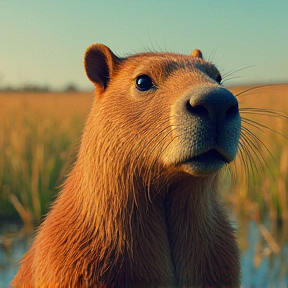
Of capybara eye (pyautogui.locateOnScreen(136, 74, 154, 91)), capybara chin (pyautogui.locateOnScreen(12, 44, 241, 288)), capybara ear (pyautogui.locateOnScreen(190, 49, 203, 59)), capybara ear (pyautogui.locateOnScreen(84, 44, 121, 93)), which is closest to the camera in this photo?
capybara chin (pyautogui.locateOnScreen(12, 44, 241, 288))

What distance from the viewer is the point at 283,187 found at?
19.3 ft

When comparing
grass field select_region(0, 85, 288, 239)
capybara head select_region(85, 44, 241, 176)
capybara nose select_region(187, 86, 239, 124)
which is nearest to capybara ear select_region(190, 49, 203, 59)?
capybara head select_region(85, 44, 241, 176)

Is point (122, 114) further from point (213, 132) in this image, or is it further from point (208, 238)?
point (208, 238)

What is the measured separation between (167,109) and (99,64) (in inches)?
29.3

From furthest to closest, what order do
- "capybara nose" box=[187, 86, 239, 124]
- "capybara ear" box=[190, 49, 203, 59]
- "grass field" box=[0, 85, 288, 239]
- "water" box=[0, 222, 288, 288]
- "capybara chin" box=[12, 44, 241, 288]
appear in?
"grass field" box=[0, 85, 288, 239] → "water" box=[0, 222, 288, 288] → "capybara ear" box=[190, 49, 203, 59] → "capybara chin" box=[12, 44, 241, 288] → "capybara nose" box=[187, 86, 239, 124]

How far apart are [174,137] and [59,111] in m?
9.57

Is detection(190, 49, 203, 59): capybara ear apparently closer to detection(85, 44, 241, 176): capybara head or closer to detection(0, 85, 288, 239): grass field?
detection(85, 44, 241, 176): capybara head

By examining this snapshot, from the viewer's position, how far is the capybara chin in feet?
9.51

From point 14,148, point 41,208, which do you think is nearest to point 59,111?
point 14,148

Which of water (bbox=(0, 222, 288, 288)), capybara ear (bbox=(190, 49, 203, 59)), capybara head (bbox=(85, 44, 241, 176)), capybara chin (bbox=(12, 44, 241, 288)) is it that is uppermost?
capybara ear (bbox=(190, 49, 203, 59))

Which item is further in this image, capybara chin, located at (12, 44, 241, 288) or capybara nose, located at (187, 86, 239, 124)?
capybara chin, located at (12, 44, 241, 288)

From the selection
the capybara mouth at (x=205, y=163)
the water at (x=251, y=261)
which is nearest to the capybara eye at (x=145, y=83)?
the capybara mouth at (x=205, y=163)

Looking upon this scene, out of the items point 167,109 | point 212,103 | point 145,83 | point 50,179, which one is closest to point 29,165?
point 50,179

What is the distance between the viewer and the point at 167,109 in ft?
9.35
